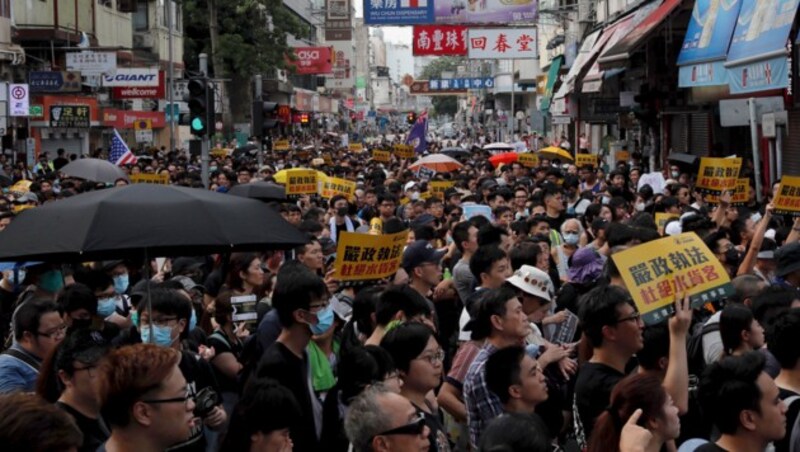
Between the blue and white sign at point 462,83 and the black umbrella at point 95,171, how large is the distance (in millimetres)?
42799

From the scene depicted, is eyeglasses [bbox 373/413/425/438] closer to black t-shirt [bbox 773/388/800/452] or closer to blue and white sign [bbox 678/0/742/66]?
black t-shirt [bbox 773/388/800/452]

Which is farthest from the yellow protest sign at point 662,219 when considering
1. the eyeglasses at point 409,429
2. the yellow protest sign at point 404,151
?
the yellow protest sign at point 404,151

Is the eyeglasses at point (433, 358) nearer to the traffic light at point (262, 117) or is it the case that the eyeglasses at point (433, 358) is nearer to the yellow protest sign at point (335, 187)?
the yellow protest sign at point (335, 187)

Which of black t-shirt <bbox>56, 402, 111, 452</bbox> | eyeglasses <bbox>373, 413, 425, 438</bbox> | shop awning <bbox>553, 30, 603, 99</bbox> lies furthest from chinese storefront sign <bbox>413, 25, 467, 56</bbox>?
eyeglasses <bbox>373, 413, 425, 438</bbox>

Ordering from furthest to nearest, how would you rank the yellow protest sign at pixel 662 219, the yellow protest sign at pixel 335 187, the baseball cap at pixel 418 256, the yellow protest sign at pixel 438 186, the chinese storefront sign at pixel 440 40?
the chinese storefront sign at pixel 440 40, the yellow protest sign at pixel 438 186, the yellow protest sign at pixel 335 187, the yellow protest sign at pixel 662 219, the baseball cap at pixel 418 256

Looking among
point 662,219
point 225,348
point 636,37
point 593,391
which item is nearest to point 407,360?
point 593,391

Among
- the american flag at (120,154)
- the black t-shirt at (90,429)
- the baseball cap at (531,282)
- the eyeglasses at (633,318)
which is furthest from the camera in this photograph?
the american flag at (120,154)

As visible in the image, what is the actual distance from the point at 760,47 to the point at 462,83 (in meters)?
50.8

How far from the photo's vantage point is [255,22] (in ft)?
176

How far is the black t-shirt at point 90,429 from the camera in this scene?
17.3 ft

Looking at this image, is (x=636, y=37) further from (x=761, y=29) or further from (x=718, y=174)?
(x=718, y=174)

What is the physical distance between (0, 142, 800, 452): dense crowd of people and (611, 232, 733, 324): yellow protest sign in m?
0.11

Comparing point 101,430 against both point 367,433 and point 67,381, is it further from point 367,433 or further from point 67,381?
point 367,433

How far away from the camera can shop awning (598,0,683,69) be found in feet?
67.6
